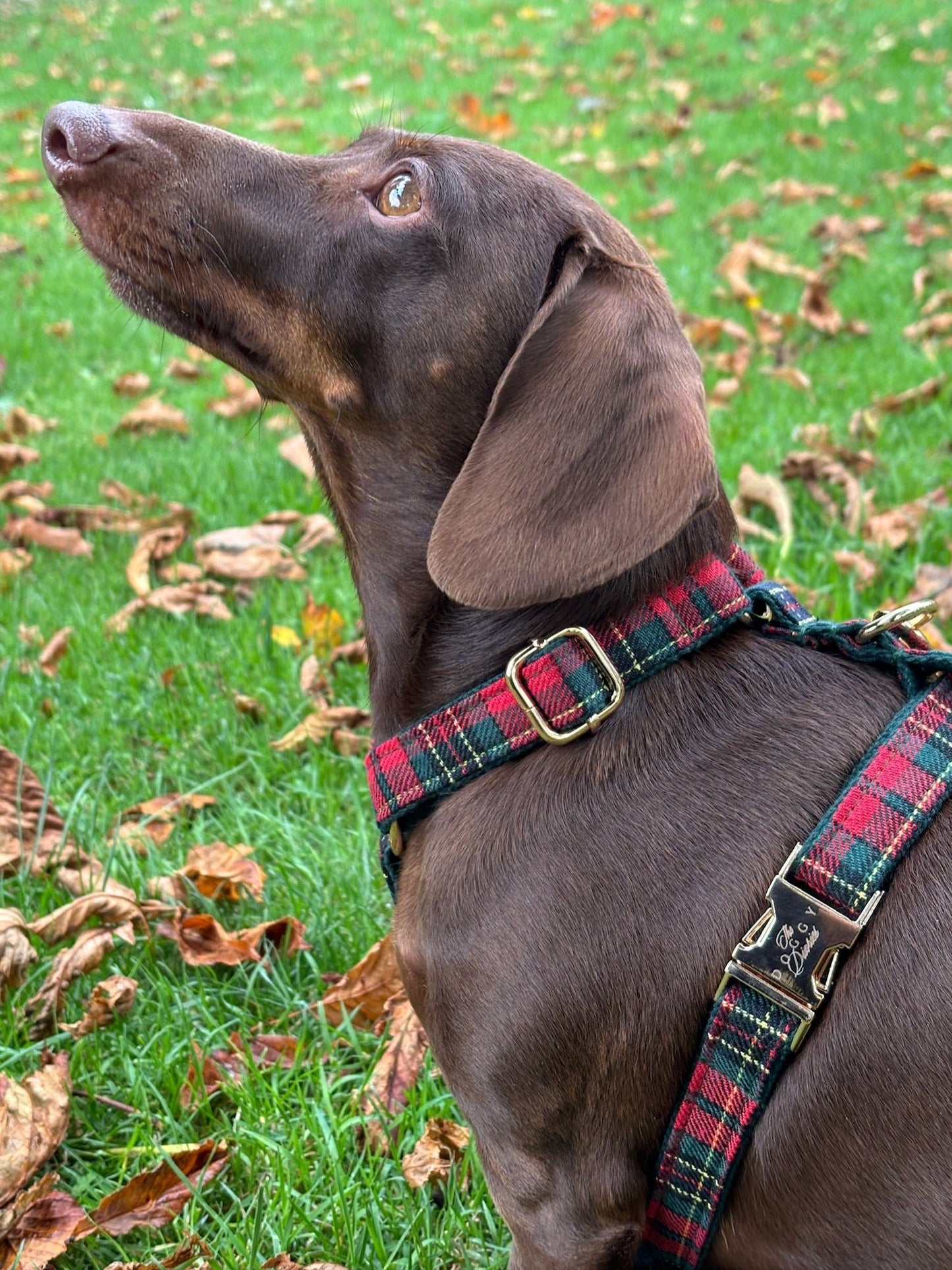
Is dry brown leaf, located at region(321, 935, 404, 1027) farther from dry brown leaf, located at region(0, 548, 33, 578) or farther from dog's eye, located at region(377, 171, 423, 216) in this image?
dry brown leaf, located at region(0, 548, 33, 578)

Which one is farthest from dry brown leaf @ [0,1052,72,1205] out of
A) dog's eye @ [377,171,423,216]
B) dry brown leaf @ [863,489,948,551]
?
dry brown leaf @ [863,489,948,551]

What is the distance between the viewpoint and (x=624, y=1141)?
5.67 feet

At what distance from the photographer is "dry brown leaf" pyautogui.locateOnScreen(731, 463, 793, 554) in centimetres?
380

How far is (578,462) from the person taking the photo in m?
1.74

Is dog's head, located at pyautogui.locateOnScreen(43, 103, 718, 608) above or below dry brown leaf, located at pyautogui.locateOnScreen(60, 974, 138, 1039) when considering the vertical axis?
above

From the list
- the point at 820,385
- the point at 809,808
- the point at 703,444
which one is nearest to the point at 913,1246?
the point at 809,808

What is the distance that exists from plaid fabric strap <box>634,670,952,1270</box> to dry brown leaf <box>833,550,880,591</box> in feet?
6.26

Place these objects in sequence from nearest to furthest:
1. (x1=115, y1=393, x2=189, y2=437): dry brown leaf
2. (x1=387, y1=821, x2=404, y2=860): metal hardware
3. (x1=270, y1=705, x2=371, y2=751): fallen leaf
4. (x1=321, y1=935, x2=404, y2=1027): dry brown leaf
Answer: (x1=387, y1=821, x2=404, y2=860): metal hardware, (x1=321, y1=935, x2=404, y2=1027): dry brown leaf, (x1=270, y1=705, x2=371, y2=751): fallen leaf, (x1=115, y1=393, x2=189, y2=437): dry brown leaf

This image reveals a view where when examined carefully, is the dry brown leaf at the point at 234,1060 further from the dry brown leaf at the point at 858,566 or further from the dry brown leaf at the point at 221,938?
the dry brown leaf at the point at 858,566

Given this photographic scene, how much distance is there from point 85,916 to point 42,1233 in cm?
69

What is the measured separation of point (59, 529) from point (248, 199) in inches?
94.6

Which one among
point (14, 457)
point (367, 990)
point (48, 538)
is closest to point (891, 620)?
point (367, 990)

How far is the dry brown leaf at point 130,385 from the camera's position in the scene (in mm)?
5805

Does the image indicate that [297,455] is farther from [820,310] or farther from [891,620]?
[891,620]
